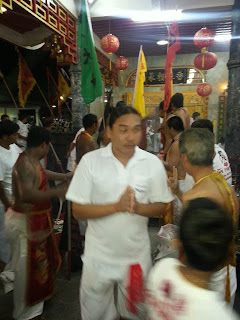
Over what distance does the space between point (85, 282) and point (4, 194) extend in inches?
64.4

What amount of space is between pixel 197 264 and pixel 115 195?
0.79 metres

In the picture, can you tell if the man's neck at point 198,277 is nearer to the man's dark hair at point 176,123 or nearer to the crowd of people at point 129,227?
the crowd of people at point 129,227

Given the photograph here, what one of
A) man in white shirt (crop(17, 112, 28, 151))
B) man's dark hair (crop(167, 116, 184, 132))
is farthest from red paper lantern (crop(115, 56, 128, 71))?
man's dark hair (crop(167, 116, 184, 132))

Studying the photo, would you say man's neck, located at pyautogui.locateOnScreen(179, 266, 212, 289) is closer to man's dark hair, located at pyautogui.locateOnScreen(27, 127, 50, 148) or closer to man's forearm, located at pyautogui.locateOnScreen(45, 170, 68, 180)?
man's dark hair, located at pyautogui.locateOnScreen(27, 127, 50, 148)

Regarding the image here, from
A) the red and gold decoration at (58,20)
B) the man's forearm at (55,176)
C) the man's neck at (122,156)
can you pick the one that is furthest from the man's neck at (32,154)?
the red and gold decoration at (58,20)

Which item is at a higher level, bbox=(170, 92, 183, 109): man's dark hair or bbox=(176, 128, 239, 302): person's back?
bbox=(170, 92, 183, 109): man's dark hair

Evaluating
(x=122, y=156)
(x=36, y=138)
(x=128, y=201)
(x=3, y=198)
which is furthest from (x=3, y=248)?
(x=128, y=201)

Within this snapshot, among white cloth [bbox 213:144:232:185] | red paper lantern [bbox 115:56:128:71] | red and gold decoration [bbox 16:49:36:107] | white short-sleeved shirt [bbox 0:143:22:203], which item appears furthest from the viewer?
red paper lantern [bbox 115:56:128:71]

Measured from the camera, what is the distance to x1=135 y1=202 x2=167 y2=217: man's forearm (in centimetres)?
159

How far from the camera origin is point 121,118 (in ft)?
5.90

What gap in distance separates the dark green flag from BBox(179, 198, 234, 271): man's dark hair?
2.38 m

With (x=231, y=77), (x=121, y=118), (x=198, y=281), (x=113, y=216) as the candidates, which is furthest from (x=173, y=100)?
(x=198, y=281)

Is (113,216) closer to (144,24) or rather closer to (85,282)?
(85,282)

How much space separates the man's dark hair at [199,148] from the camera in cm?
180
